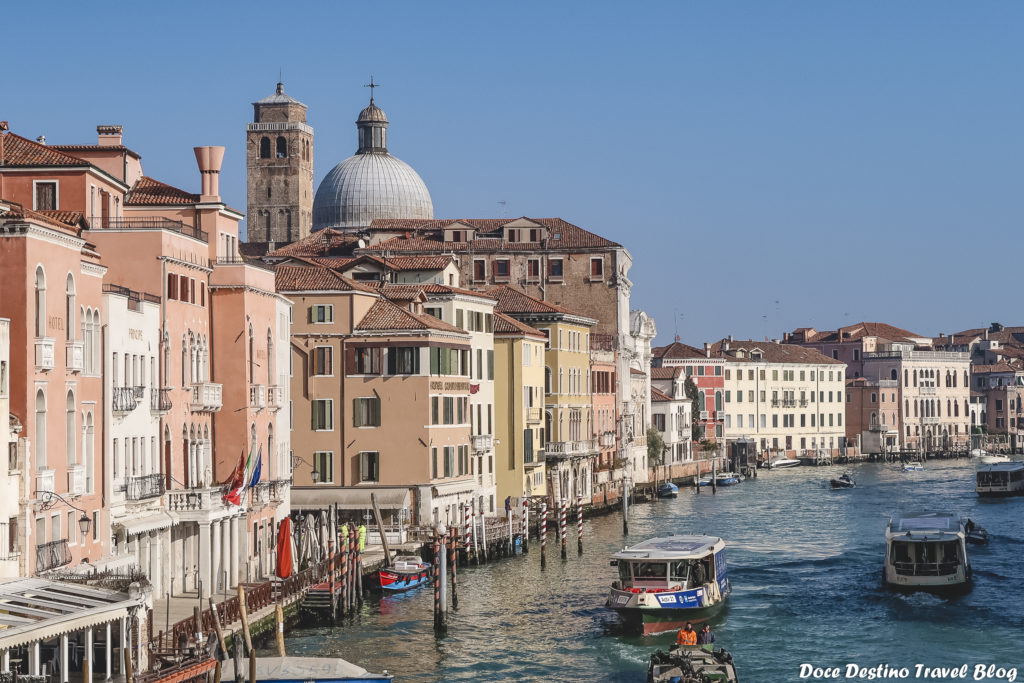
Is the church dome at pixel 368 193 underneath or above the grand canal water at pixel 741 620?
above

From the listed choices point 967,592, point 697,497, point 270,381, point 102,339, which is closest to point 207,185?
point 270,381

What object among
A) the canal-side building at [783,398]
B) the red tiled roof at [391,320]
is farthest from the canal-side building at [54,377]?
the canal-side building at [783,398]

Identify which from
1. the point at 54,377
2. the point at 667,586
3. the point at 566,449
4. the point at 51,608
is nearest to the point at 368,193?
the point at 566,449

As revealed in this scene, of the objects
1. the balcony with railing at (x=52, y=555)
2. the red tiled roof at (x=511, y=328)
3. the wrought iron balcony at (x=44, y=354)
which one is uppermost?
the red tiled roof at (x=511, y=328)

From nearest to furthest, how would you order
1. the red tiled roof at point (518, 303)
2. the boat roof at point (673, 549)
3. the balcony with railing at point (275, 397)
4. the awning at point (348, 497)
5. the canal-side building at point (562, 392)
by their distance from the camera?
the boat roof at point (673, 549)
the balcony with railing at point (275, 397)
the awning at point (348, 497)
the canal-side building at point (562, 392)
the red tiled roof at point (518, 303)

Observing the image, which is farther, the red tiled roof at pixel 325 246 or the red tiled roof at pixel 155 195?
the red tiled roof at pixel 325 246

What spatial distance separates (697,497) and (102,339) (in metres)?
44.1

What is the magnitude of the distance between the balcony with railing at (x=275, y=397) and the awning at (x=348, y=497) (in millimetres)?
5723

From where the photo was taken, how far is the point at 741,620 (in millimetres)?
32125

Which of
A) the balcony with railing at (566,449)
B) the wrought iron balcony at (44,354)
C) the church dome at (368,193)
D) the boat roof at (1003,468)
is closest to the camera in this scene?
the wrought iron balcony at (44,354)

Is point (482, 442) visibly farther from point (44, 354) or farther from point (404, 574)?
point (44, 354)

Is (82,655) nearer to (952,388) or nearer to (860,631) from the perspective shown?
(860,631)

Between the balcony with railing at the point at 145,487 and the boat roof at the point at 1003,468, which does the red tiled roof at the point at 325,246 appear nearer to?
the boat roof at the point at 1003,468

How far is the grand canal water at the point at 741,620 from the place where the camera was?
27.6m
